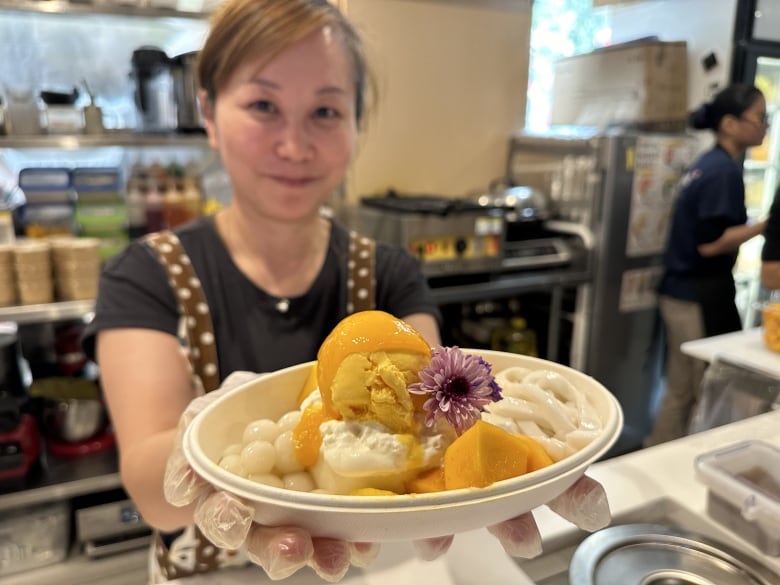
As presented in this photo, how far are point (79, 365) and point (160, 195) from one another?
615mm

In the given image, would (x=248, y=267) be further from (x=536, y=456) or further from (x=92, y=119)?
(x=92, y=119)

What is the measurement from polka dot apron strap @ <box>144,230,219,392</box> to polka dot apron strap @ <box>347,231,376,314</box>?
25 centimetres

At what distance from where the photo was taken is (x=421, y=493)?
44 cm

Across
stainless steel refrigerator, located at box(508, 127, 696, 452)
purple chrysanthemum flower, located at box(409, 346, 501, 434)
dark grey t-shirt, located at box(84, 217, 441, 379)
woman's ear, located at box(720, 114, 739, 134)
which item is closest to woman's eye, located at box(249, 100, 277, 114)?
dark grey t-shirt, located at box(84, 217, 441, 379)

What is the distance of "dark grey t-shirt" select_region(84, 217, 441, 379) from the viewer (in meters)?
0.92

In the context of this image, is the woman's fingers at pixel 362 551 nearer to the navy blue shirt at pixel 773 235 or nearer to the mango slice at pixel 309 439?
the mango slice at pixel 309 439

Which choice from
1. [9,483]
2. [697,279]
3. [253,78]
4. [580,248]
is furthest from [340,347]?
[697,279]

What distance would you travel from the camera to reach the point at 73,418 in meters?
1.90

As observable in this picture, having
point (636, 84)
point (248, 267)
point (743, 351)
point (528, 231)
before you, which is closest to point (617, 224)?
point (528, 231)

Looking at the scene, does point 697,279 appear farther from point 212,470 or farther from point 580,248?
point 212,470

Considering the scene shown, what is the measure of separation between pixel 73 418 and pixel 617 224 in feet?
7.30

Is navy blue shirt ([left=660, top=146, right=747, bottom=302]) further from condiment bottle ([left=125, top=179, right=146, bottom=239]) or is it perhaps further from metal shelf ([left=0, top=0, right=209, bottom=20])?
condiment bottle ([left=125, top=179, right=146, bottom=239])

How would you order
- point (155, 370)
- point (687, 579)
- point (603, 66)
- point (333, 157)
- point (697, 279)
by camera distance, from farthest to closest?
point (603, 66), point (697, 279), point (333, 157), point (155, 370), point (687, 579)

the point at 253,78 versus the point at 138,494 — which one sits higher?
the point at 253,78
